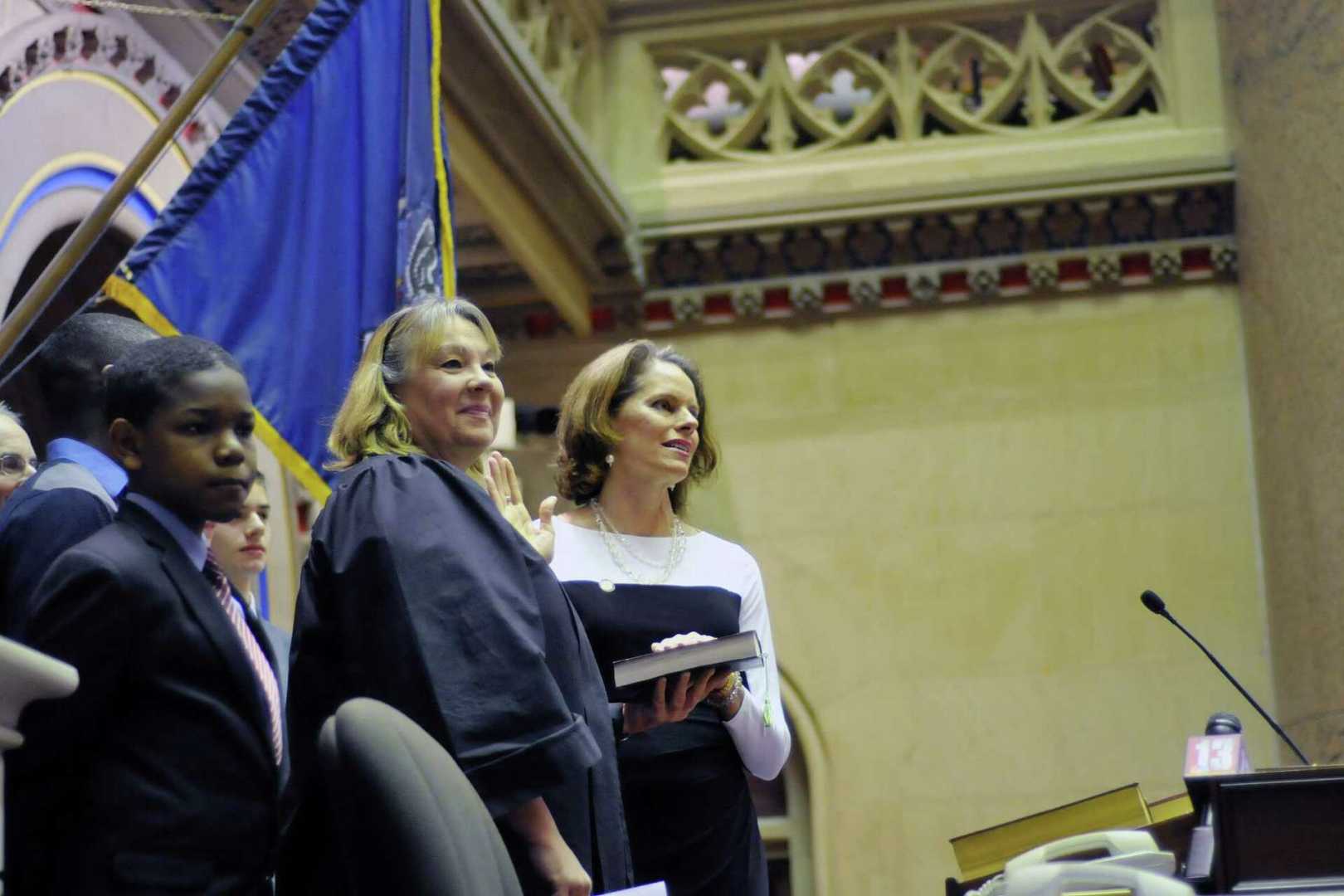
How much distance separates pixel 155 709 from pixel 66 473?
0.60 meters

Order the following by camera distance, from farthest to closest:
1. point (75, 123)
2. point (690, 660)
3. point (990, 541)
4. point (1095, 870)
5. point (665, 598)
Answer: point (990, 541) < point (75, 123) < point (665, 598) < point (690, 660) < point (1095, 870)

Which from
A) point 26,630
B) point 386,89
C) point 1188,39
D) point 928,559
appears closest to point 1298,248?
point 1188,39

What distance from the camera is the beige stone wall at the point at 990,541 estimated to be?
25.2 feet

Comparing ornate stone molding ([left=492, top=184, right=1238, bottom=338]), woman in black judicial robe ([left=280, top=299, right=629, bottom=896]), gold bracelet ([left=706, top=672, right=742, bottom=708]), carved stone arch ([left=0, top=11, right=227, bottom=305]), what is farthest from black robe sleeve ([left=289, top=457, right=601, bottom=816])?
ornate stone molding ([left=492, top=184, right=1238, bottom=338])

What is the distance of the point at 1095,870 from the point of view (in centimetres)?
208

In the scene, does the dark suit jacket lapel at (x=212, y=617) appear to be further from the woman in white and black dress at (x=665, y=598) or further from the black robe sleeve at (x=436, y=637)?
the woman in white and black dress at (x=665, y=598)

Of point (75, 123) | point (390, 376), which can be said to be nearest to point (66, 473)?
point (390, 376)

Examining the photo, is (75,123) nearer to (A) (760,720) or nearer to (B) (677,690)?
(A) (760,720)

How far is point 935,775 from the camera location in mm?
7742

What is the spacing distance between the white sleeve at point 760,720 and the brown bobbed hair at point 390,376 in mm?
786

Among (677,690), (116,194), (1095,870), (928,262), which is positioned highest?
(928,262)

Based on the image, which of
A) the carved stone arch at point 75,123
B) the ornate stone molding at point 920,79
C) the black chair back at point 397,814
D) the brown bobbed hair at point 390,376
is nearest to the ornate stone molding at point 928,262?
the ornate stone molding at point 920,79

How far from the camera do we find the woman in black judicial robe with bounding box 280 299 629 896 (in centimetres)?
238

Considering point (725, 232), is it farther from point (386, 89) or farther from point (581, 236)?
point (386, 89)
